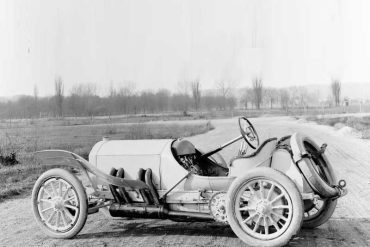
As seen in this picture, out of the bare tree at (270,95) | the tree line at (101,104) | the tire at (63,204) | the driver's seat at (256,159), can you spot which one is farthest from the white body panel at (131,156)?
the bare tree at (270,95)

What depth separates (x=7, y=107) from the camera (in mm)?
29453

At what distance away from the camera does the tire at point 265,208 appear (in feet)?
17.2

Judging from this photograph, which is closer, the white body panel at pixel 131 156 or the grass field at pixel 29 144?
the white body panel at pixel 131 156

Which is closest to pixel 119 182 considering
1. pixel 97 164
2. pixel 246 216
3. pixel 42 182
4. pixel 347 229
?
pixel 97 164

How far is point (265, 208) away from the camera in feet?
17.8

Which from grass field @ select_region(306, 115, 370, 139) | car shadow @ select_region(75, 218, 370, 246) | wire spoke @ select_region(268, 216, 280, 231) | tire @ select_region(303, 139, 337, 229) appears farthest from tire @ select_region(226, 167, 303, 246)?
grass field @ select_region(306, 115, 370, 139)

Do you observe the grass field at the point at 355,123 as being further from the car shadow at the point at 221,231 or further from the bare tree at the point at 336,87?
the bare tree at the point at 336,87

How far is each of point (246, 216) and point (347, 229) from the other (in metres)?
1.66

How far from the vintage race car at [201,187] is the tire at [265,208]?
0.01 m

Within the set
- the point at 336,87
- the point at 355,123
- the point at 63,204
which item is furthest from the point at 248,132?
the point at 336,87

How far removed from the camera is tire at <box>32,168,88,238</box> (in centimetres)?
602

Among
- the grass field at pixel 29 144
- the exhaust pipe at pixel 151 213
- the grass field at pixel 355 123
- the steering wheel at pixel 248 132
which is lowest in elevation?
the grass field at pixel 355 123

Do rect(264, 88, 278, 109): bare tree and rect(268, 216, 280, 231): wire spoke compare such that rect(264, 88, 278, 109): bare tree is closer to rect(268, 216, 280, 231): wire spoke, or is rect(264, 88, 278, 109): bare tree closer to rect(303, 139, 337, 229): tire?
rect(303, 139, 337, 229): tire

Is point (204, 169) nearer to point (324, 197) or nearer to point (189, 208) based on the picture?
point (189, 208)
